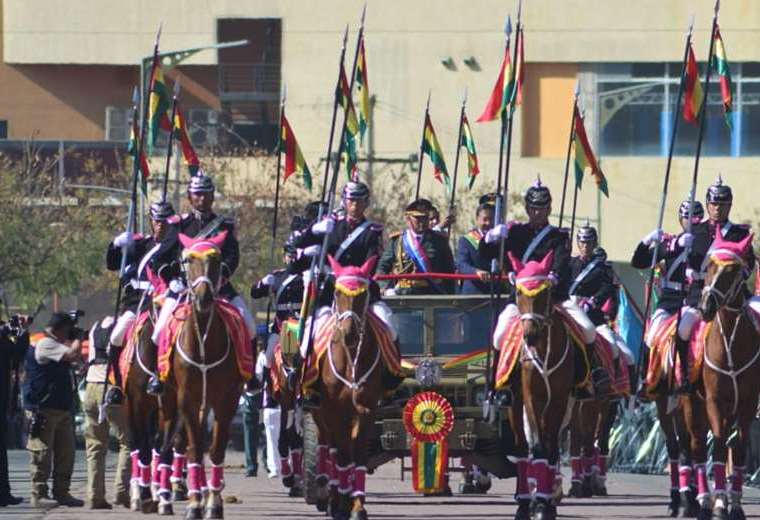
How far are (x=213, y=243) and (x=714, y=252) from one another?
4227mm

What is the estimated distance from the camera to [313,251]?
21953 mm

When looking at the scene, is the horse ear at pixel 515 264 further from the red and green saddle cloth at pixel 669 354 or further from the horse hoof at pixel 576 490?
the horse hoof at pixel 576 490

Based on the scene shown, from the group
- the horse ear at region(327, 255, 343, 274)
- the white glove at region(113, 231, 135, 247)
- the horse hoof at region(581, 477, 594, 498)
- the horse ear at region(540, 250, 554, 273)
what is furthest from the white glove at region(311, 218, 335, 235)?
the horse hoof at region(581, 477, 594, 498)

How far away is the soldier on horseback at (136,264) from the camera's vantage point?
2262 centimetres

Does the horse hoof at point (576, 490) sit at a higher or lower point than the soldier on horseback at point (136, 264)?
lower

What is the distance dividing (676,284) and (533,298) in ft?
9.43

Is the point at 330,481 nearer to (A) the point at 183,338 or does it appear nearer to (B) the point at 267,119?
(A) the point at 183,338

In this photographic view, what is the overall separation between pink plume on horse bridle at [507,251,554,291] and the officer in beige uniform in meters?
4.81

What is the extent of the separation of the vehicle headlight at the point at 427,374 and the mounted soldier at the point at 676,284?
2.19 meters

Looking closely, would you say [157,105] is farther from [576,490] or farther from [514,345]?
[514,345]

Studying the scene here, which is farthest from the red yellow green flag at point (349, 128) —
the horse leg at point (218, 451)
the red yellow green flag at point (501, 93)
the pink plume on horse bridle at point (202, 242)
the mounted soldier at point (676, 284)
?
the horse leg at point (218, 451)

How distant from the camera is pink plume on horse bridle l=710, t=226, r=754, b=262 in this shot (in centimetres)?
2022

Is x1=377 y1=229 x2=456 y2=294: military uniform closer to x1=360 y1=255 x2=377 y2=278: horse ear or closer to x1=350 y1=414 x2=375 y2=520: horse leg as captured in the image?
x1=360 y1=255 x2=377 y2=278: horse ear

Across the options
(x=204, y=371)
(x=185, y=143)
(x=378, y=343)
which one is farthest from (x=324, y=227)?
(x=185, y=143)
